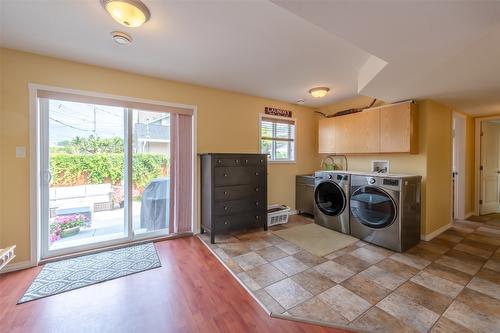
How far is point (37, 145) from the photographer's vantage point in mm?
2400

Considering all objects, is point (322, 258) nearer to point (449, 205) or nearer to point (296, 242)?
point (296, 242)

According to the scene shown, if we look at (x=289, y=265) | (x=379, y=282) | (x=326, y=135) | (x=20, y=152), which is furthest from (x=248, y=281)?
(x=326, y=135)

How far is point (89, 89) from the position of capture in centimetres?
261

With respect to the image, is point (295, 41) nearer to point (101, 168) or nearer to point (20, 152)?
point (101, 168)

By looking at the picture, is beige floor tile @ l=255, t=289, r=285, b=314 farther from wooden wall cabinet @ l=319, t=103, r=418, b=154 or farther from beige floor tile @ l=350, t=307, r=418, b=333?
wooden wall cabinet @ l=319, t=103, r=418, b=154

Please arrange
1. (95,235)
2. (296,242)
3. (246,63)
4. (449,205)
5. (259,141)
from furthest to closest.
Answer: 1. (259,141)
2. (449,205)
3. (296,242)
4. (95,235)
5. (246,63)

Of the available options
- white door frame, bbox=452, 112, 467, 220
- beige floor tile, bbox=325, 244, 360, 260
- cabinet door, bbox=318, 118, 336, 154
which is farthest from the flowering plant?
white door frame, bbox=452, 112, 467, 220

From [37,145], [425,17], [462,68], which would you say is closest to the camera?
[425,17]

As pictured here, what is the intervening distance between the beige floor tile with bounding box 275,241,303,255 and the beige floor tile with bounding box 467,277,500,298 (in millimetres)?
1662

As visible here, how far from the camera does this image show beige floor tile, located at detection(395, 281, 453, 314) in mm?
1741

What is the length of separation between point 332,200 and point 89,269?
347 cm

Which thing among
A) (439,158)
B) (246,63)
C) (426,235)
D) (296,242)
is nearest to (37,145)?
(246,63)

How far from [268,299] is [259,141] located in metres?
2.74

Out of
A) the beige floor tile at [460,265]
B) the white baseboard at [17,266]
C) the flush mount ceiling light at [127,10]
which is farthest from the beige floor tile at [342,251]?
the white baseboard at [17,266]
